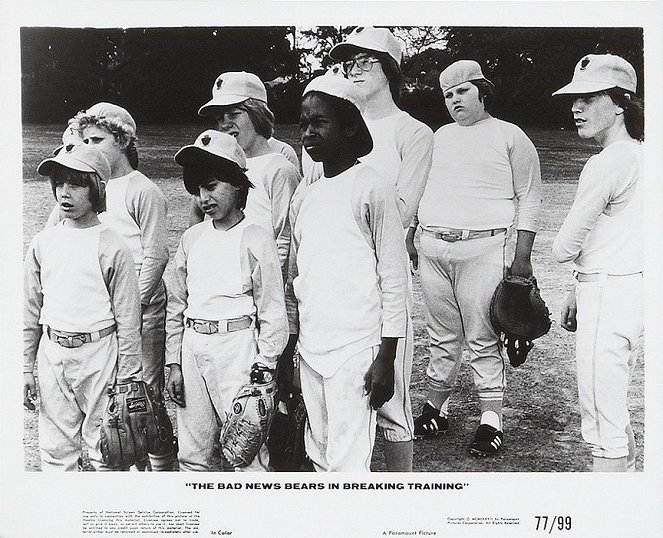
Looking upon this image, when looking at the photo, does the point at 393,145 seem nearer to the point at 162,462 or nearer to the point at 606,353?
the point at 606,353

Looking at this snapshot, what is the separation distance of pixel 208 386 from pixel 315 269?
0.75 metres

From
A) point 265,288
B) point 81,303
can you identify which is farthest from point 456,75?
point 81,303

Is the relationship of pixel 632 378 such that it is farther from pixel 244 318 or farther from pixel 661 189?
pixel 244 318

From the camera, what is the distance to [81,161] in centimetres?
348

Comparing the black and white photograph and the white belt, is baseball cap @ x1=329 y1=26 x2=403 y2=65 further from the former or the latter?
the white belt

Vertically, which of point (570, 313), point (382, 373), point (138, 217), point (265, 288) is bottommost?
point (382, 373)

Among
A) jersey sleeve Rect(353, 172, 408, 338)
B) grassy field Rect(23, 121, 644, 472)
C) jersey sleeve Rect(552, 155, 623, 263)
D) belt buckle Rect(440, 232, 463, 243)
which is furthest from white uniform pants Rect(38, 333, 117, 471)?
jersey sleeve Rect(552, 155, 623, 263)

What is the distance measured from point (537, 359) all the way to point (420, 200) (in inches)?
38.2

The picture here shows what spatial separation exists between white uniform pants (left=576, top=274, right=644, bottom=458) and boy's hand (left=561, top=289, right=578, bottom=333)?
24mm

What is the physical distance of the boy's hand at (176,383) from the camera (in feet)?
11.4

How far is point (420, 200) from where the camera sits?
11.5ft

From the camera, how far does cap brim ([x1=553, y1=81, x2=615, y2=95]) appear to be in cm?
354

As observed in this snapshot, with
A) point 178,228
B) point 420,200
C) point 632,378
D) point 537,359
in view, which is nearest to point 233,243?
point 178,228

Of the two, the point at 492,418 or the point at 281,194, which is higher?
the point at 281,194
